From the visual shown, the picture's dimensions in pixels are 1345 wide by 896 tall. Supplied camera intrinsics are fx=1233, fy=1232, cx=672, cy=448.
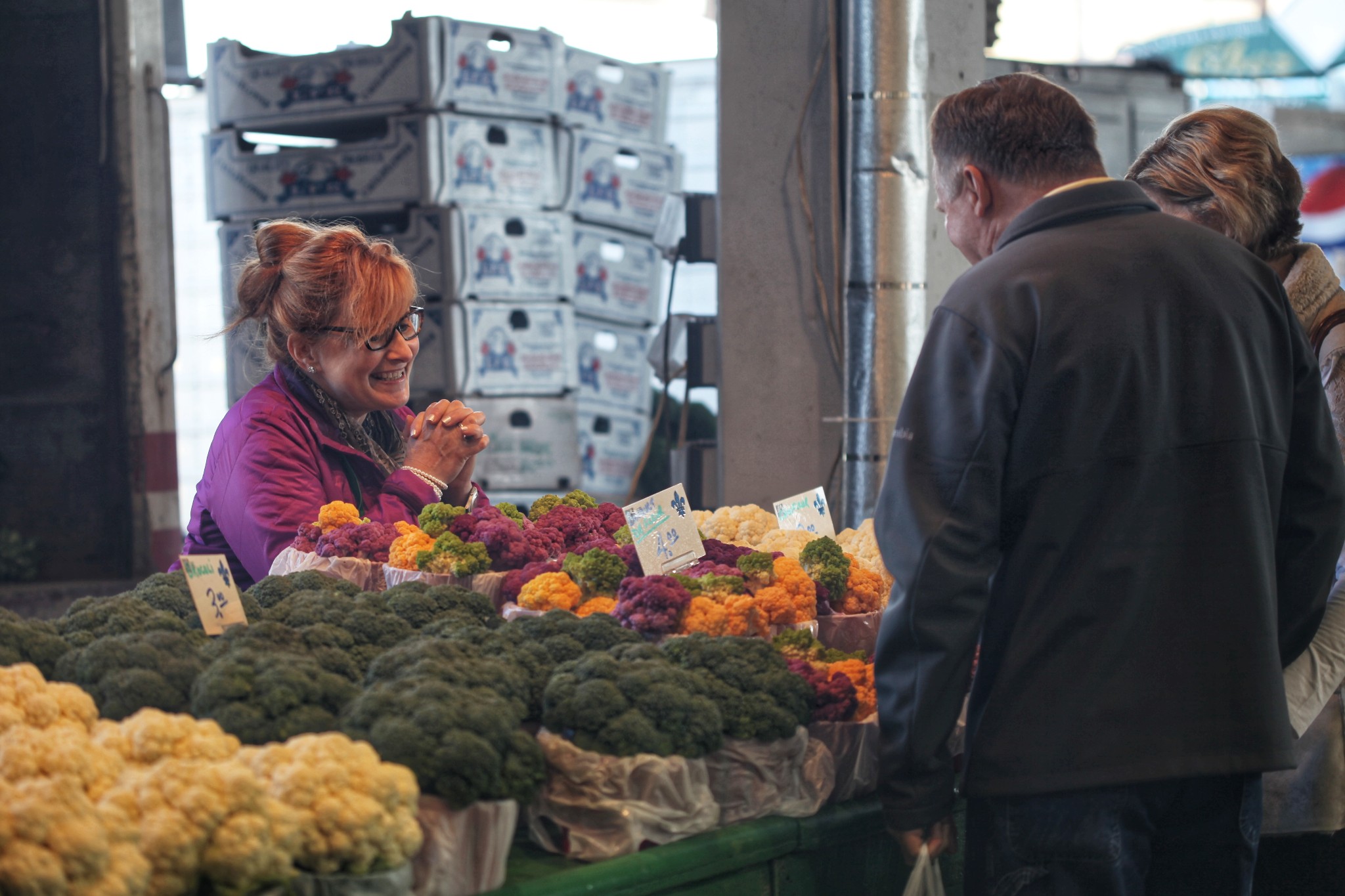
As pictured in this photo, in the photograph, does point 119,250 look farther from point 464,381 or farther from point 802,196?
point 802,196

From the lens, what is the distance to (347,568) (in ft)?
7.57

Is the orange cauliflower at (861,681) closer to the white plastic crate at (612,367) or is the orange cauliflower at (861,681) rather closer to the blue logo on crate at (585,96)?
the white plastic crate at (612,367)

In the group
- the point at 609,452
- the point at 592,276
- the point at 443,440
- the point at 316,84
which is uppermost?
the point at 316,84

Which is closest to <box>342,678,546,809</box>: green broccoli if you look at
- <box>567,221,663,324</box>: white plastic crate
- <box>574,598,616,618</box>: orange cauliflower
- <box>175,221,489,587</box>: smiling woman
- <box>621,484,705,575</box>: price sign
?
<box>574,598,616,618</box>: orange cauliflower

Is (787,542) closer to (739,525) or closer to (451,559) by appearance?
(739,525)

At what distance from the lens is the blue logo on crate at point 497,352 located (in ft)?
17.4

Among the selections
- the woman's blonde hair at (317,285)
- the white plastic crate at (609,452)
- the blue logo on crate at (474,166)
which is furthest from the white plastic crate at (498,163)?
the woman's blonde hair at (317,285)

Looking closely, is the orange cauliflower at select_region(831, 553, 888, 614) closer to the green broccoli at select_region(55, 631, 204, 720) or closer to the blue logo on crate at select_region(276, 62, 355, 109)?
the green broccoli at select_region(55, 631, 204, 720)

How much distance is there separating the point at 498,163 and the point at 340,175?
66cm

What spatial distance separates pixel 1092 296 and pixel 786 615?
0.77 metres

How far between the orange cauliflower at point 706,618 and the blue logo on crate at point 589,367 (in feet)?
13.0

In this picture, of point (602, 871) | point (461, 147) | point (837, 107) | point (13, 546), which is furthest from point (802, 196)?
point (13, 546)

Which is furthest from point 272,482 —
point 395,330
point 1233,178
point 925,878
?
point 1233,178

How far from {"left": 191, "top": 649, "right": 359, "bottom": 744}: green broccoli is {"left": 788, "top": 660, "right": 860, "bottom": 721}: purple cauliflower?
25.3 inches
